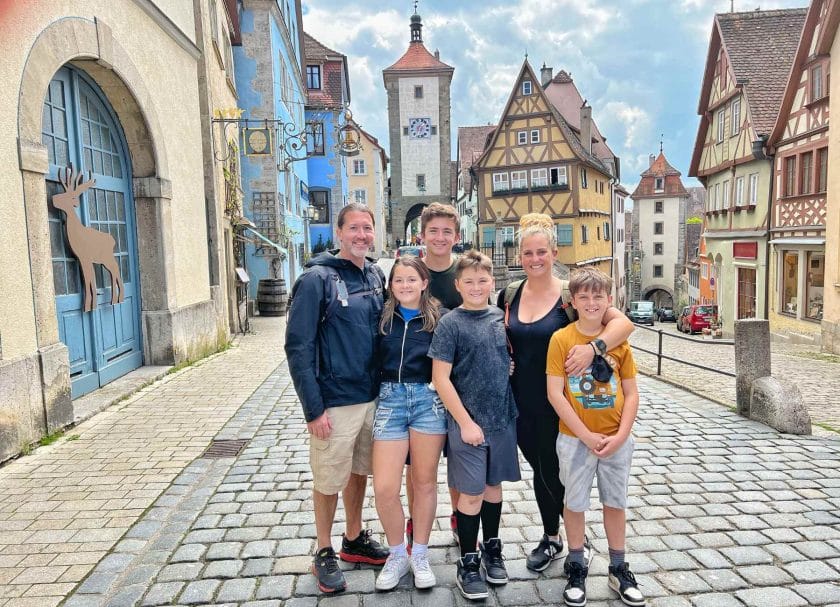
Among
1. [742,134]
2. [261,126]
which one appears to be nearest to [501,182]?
[742,134]

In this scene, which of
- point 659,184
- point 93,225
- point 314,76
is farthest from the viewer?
point 659,184

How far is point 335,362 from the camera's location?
326cm

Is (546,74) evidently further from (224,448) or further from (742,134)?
(224,448)

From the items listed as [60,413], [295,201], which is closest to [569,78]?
[295,201]

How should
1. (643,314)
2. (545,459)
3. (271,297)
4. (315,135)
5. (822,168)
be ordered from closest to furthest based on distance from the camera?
(545,459) < (315,135) < (822,168) < (271,297) < (643,314)

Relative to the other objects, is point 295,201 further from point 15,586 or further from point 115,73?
point 15,586

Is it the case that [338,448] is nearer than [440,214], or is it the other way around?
[338,448]

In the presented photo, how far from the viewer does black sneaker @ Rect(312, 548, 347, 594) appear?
324cm

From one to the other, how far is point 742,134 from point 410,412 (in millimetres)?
22372

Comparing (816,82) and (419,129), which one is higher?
(419,129)

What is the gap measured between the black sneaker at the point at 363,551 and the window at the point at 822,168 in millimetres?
17459

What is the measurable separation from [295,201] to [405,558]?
76.2 feet

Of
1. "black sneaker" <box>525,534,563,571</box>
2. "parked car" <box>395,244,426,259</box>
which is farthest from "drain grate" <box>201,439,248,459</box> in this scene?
"black sneaker" <box>525,534,563,571</box>

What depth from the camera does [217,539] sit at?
3.86 meters
